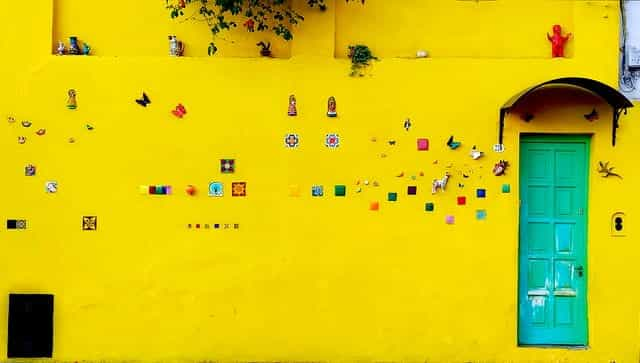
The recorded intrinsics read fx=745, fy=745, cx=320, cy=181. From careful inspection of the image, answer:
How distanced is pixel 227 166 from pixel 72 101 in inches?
69.9

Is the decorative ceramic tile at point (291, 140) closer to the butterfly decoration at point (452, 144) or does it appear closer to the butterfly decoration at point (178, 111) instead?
the butterfly decoration at point (178, 111)

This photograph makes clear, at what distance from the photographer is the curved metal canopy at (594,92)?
7391 mm

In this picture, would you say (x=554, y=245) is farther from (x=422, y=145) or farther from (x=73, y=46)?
(x=73, y=46)

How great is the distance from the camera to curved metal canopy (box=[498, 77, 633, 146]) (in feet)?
24.2

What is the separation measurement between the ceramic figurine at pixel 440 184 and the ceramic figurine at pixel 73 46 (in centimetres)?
404

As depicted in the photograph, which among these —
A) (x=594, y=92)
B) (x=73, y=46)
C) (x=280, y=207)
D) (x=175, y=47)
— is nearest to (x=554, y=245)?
(x=594, y=92)

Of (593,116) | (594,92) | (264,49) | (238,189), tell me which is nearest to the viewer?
(594,92)

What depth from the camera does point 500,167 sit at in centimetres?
776

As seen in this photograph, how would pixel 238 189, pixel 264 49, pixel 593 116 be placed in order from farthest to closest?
pixel 264 49, pixel 238 189, pixel 593 116

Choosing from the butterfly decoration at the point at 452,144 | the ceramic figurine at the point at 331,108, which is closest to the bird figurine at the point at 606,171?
the butterfly decoration at the point at 452,144

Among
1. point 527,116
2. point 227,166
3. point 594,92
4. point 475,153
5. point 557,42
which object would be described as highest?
point 557,42

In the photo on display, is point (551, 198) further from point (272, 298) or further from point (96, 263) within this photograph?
point (96, 263)

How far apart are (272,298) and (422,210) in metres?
1.82

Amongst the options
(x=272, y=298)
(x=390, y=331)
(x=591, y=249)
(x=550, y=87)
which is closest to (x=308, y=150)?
(x=272, y=298)
